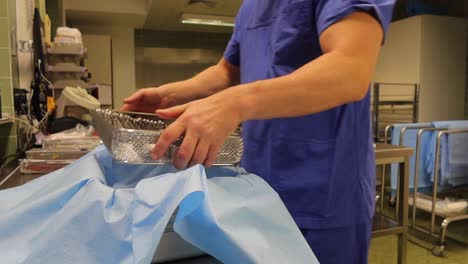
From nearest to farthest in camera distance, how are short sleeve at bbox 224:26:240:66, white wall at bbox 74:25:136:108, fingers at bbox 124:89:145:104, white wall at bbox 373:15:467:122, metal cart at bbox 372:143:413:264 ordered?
1. fingers at bbox 124:89:145:104
2. short sleeve at bbox 224:26:240:66
3. metal cart at bbox 372:143:413:264
4. white wall at bbox 373:15:467:122
5. white wall at bbox 74:25:136:108

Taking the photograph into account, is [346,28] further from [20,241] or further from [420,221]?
[420,221]

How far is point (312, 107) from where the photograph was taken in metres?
0.51

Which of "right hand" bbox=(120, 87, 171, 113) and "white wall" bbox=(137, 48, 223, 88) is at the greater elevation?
"white wall" bbox=(137, 48, 223, 88)

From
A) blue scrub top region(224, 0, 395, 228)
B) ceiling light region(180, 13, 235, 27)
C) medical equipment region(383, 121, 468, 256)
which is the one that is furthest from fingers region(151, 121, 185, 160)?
ceiling light region(180, 13, 235, 27)

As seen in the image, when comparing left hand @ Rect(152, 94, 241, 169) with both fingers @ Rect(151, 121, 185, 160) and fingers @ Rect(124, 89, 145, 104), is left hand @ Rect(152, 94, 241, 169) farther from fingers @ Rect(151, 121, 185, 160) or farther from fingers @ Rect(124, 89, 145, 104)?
fingers @ Rect(124, 89, 145, 104)

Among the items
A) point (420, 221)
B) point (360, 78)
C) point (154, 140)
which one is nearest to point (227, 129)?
point (154, 140)

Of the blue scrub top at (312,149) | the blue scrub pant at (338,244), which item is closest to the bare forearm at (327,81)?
the blue scrub top at (312,149)

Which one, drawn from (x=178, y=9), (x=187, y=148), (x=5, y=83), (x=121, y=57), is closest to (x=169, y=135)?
(x=187, y=148)

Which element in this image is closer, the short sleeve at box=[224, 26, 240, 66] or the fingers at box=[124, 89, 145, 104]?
the fingers at box=[124, 89, 145, 104]

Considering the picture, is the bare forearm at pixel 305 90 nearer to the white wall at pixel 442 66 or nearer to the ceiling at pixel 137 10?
the white wall at pixel 442 66

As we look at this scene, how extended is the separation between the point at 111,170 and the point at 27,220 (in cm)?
15

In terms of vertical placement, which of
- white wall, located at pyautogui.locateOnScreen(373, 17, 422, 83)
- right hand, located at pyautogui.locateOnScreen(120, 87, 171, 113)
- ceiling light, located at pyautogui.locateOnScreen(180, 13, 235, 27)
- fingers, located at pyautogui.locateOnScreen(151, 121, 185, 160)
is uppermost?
ceiling light, located at pyautogui.locateOnScreen(180, 13, 235, 27)

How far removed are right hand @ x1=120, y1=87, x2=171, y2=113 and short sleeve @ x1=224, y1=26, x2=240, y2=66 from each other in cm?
22

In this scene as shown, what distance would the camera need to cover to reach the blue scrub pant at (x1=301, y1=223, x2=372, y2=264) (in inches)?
25.5
